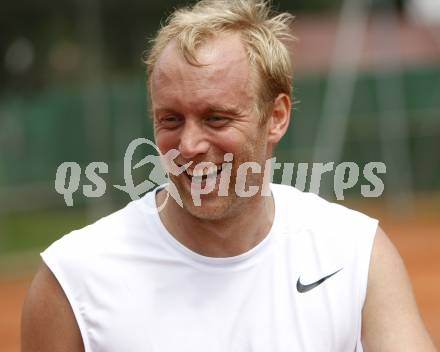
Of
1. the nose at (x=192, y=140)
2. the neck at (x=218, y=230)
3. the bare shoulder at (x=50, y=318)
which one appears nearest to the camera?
the nose at (x=192, y=140)

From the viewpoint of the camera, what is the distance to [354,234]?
3.06m

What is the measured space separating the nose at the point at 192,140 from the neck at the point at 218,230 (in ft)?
0.96

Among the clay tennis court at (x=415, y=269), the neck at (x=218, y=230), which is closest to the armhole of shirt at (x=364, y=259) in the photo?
the neck at (x=218, y=230)

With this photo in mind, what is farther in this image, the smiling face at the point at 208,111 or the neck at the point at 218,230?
the neck at the point at 218,230

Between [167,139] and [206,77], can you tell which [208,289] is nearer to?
[167,139]

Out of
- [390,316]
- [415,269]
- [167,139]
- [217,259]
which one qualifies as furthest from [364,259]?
[415,269]

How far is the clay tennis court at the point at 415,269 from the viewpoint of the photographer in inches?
424

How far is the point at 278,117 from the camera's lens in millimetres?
3160

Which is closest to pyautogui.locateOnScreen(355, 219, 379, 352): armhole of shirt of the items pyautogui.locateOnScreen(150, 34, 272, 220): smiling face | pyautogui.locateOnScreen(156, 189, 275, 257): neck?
pyautogui.locateOnScreen(156, 189, 275, 257): neck

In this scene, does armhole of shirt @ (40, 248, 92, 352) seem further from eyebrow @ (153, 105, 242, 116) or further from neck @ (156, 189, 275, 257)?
eyebrow @ (153, 105, 242, 116)

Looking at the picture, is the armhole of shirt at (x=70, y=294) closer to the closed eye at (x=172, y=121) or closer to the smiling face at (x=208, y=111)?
the smiling face at (x=208, y=111)

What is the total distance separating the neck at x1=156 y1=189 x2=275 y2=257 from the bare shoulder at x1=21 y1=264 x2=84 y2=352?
15.6 inches

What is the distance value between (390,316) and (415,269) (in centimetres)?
1116

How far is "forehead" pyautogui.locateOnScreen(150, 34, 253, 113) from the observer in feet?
9.16
